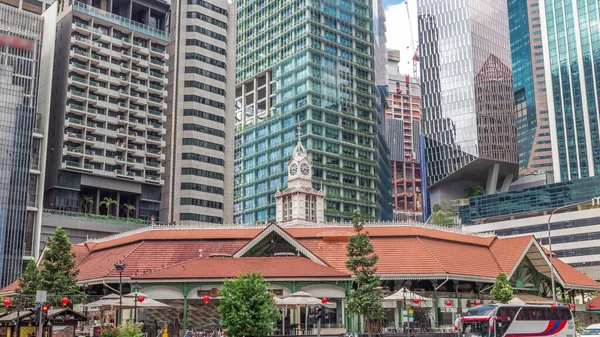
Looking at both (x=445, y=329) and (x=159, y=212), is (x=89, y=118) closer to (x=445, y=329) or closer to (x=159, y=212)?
(x=159, y=212)

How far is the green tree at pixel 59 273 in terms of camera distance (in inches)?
2371

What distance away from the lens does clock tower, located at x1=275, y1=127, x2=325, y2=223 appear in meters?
85.2

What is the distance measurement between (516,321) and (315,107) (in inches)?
4575

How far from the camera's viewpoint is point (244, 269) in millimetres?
60781

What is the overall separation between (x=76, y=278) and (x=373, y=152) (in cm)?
11229

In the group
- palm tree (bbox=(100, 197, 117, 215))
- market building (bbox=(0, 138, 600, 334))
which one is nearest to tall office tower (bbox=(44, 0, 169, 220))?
palm tree (bbox=(100, 197, 117, 215))

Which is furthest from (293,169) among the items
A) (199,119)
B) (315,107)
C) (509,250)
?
(315,107)

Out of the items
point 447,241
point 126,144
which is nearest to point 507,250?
point 447,241

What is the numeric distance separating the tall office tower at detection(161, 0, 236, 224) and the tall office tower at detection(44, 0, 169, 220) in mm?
3733

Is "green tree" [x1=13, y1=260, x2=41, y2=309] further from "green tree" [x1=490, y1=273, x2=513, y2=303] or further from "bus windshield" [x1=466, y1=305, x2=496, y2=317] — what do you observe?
"green tree" [x1=490, y1=273, x2=513, y2=303]

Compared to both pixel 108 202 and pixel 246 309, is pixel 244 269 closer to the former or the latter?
pixel 246 309

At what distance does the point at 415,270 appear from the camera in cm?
6378

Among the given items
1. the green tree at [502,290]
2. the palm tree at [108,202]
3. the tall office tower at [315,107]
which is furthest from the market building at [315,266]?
the tall office tower at [315,107]

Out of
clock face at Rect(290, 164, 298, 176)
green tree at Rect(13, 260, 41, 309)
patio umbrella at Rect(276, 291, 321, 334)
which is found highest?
clock face at Rect(290, 164, 298, 176)
